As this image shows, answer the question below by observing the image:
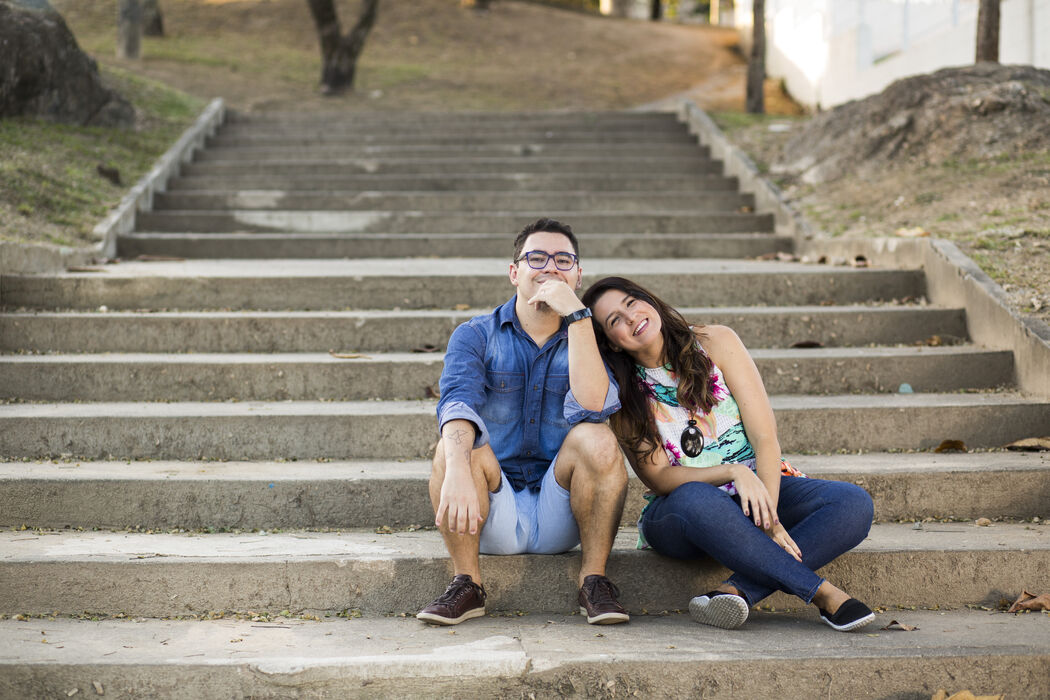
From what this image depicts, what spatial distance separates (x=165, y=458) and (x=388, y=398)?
38.7 inches

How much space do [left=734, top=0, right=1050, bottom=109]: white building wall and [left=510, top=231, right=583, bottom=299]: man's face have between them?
681cm

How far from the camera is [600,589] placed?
115 inches

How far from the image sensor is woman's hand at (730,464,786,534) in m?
2.88

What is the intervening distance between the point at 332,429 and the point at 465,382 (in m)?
1.18

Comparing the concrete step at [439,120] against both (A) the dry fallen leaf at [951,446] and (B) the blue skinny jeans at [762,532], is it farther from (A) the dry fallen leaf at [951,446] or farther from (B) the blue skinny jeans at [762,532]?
(B) the blue skinny jeans at [762,532]

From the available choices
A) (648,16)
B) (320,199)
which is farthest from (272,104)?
(648,16)

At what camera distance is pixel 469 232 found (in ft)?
24.3

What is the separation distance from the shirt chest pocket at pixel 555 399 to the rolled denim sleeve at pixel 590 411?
7 centimetres

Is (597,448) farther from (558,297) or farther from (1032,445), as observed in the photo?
(1032,445)

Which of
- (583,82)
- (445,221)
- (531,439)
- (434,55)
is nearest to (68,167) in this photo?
(445,221)

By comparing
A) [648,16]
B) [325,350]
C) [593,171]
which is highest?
[648,16]

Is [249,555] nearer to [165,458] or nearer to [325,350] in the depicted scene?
[165,458]

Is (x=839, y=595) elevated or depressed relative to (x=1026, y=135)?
depressed

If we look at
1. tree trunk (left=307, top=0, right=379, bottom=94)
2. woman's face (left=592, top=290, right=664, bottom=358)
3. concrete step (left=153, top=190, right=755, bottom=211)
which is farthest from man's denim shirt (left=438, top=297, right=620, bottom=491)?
tree trunk (left=307, top=0, right=379, bottom=94)
